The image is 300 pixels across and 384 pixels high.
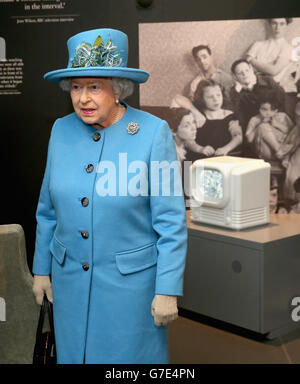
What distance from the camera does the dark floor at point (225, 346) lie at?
3432mm

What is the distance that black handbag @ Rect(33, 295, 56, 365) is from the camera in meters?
2.43

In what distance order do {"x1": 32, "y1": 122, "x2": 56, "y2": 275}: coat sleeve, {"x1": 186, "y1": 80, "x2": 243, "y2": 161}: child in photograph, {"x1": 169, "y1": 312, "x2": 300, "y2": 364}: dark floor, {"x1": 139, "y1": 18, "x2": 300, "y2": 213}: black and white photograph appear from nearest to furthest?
1. {"x1": 32, "y1": 122, "x2": 56, "y2": 275}: coat sleeve
2. {"x1": 169, "y1": 312, "x2": 300, "y2": 364}: dark floor
3. {"x1": 139, "y1": 18, "x2": 300, "y2": 213}: black and white photograph
4. {"x1": 186, "y1": 80, "x2": 243, "y2": 161}: child in photograph

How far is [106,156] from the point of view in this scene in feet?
7.08

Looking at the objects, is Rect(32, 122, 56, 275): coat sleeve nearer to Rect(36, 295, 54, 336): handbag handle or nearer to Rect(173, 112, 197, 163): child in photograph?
Rect(36, 295, 54, 336): handbag handle

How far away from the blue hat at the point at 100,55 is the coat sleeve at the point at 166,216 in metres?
0.25

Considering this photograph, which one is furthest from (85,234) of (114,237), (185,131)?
(185,131)

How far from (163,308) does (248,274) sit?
61.7 inches

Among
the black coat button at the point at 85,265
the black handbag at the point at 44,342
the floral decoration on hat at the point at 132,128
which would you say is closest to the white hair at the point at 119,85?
the floral decoration on hat at the point at 132,128

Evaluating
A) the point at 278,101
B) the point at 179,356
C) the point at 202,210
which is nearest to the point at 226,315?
the point at 179,356

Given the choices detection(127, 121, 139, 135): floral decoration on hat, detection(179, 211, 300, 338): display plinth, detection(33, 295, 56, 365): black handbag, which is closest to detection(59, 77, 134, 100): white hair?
detection(127, 121, 139, 135): floral decoration on hat

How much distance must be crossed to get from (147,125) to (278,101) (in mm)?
1925

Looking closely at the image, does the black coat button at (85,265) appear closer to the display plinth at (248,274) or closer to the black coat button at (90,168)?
the black coat button at (90,168)

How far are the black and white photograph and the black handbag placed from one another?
1.85 m

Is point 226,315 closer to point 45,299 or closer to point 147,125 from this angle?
point 45,299
